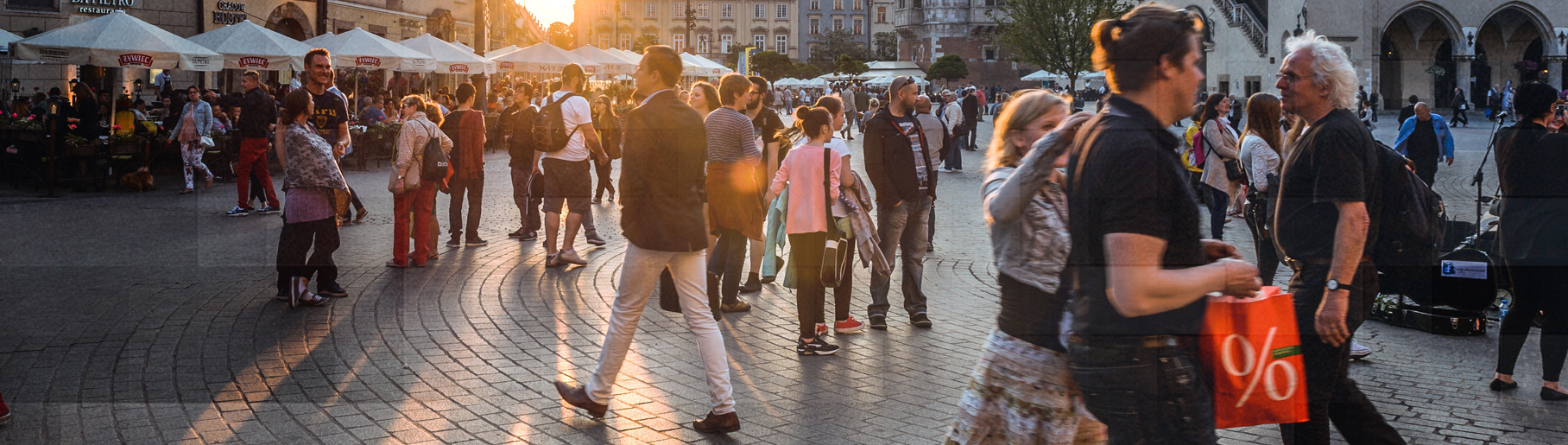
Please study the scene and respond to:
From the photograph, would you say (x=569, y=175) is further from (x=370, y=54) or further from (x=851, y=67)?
(x=851, y=67)

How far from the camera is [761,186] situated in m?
8.23

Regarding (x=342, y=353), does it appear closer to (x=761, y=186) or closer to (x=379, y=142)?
(x=761, y=186)

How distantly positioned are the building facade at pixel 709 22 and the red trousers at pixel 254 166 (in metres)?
108

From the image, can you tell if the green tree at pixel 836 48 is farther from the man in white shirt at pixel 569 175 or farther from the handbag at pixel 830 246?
the handbag at pixel 830 246

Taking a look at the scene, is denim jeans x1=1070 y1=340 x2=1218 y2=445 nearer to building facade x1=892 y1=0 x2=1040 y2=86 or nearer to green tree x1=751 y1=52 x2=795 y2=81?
green tree x1=751 y1=52 x2=795 y2=81

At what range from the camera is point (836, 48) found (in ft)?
384

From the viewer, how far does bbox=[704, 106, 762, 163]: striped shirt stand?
729 centimetres

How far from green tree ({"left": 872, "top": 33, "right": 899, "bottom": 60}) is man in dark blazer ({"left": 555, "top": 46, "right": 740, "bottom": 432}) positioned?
116 m

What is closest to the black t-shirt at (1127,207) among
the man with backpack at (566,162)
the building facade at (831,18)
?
the man with backpack at (566,162)

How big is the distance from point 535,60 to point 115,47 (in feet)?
38.9

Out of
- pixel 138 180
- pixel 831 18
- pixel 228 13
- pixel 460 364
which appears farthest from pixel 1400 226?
pixel 831 18

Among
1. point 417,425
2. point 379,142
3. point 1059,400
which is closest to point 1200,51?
point 1059,400

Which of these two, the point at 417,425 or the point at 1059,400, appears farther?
the point at 417,425

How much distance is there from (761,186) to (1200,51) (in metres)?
5.66
